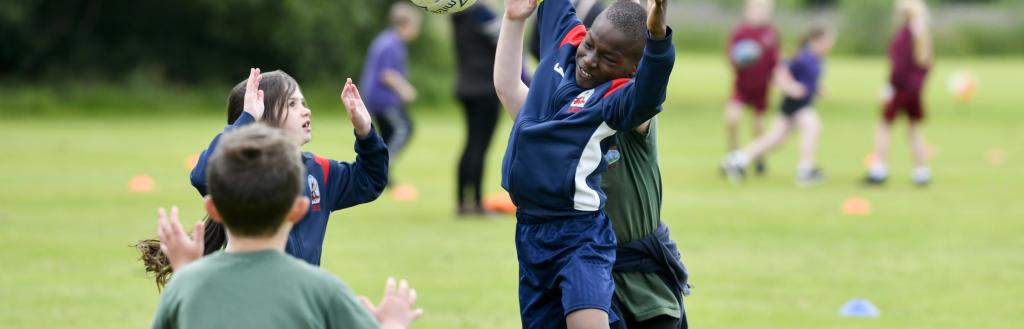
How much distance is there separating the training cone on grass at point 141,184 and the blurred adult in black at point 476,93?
3.76 m

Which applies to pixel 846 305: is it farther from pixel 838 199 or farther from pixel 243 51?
pixel 243 51

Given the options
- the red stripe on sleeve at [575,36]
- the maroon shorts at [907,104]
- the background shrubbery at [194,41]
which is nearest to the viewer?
the red stripe on sleeve at [575,36]

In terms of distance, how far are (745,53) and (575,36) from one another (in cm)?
1159

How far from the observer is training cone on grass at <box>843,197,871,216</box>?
39.4 feet

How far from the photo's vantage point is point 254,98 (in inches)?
168

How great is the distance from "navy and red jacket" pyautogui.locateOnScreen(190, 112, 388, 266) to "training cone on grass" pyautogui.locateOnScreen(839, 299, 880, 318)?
376 cm

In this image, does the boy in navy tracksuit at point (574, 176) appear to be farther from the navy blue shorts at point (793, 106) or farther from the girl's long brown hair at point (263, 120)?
the navy blue shorts at point (793, 106)

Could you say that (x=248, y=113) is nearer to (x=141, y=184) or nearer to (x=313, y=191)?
(x=313, y=191)

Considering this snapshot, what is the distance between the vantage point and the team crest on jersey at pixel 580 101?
4305 mm

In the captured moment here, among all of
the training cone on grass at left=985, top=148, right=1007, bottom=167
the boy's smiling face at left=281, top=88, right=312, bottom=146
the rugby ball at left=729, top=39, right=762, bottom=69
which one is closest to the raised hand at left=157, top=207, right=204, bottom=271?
the boy's smiling face at left=281, top=88, right=312, bottom=146

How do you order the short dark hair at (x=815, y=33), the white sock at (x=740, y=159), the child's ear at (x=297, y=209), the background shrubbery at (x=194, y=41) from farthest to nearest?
the background shrubbery at (x=194, y=41), the short dark hair at (x=815, y=33), the white sock at (x=740, y=159), the child's ear at (x=297, y=209)

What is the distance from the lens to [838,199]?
1325cm

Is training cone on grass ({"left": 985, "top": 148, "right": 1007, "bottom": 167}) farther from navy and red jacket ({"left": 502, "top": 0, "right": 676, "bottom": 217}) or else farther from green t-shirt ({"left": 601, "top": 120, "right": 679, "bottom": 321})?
navy and red jacket ({"left": 502, "top": 0, "right": 676, "bottom": 217})

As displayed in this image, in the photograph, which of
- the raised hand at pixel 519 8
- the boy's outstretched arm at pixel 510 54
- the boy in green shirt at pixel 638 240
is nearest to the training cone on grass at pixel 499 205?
the boy's outstretched arm at pixel 510 54
